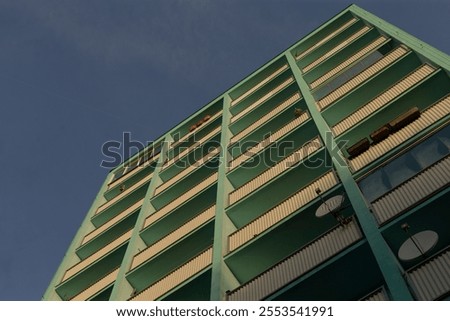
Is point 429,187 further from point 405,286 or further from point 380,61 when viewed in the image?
point 380,61

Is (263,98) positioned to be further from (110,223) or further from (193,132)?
(110,223)

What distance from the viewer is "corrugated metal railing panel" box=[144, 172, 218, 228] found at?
84.6 feet

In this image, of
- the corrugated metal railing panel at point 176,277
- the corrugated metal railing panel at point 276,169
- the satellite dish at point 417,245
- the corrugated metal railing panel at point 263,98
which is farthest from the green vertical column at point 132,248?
the satellite dish at point 417,245

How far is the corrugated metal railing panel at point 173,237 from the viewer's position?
22438 mm

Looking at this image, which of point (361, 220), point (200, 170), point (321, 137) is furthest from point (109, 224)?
point (361, 220)

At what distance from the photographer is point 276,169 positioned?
22.4 meters

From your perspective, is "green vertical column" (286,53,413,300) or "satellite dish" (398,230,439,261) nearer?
"green vertical column" (286,53,413,300)

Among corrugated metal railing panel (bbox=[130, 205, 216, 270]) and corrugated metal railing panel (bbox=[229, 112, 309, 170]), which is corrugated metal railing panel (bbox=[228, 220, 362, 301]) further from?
corrugated metal railing panel (bbox=[229, 112, 309, 170])

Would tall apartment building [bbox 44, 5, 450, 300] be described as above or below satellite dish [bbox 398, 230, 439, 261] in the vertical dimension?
above

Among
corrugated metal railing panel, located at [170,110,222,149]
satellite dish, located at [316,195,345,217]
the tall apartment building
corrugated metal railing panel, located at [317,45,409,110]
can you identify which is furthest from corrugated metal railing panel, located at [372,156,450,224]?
corrugated metal railing panel, located at [170,110,222,149]

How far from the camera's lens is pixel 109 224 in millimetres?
30078

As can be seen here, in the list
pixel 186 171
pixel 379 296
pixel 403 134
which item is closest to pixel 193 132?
pixel 186 171

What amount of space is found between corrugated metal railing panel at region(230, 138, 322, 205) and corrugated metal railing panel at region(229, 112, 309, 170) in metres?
2.29
